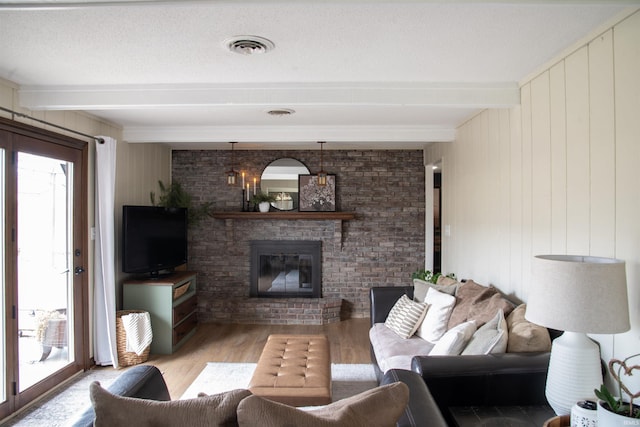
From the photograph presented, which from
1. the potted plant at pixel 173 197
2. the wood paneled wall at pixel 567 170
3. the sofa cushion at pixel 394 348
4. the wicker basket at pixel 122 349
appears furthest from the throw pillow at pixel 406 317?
the potted plant at pixel 173 197

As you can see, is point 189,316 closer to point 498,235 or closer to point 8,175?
point 8,175

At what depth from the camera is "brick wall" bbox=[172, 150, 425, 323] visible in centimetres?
562

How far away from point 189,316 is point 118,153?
1.96 metres

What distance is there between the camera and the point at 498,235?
3234mm

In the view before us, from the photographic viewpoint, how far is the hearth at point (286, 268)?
5.64 meters

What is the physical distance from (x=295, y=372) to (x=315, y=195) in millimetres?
3232

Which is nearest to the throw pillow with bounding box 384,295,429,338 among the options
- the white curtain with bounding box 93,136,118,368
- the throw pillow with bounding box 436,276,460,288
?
the throw pillow with bounding box 436,276,460,288

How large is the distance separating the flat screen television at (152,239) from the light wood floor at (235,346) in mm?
899

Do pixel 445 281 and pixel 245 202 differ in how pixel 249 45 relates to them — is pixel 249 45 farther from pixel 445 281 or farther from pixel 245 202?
pixel 245 202

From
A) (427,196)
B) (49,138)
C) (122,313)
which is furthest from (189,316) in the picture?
(427,196)

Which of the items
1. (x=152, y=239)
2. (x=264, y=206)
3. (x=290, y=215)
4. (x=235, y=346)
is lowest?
(x=235, y=346)

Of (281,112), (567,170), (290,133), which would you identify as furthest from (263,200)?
(567,170)

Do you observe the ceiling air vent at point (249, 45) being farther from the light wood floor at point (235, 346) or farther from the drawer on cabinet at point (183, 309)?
the drawer on cabinet at point (183, 309)

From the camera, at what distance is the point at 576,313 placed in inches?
66.1
